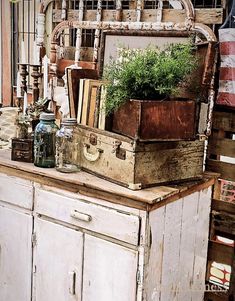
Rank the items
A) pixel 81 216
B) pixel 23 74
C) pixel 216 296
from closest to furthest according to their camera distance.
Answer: pixel 81 216
pixel 216 296
pixel 23 74

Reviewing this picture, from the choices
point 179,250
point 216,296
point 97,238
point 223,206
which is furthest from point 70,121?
point 216,296

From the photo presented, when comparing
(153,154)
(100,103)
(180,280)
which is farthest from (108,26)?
(180,280)

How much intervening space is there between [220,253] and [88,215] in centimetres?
80

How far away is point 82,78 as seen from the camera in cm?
217

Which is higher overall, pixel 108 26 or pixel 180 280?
pixel 108 26

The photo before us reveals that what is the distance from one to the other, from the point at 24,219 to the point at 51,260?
237 mm

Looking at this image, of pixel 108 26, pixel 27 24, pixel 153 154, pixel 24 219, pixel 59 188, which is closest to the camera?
pixel 153 154

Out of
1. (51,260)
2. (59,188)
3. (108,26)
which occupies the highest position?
(108,26)

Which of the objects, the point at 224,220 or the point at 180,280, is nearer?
the point at 180,280

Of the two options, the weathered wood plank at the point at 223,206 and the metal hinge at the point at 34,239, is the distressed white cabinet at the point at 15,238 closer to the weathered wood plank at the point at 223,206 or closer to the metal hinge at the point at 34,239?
the metal hinge at the point at 34,239

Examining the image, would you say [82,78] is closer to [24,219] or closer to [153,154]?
[153,154]

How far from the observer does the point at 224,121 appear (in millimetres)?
2254

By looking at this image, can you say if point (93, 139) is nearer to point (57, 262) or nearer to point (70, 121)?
point (70, 121)

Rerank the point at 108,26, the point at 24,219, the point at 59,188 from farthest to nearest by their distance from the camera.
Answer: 1. the point at 108,26
2. the point at 24,219
3. the point at 59,188
